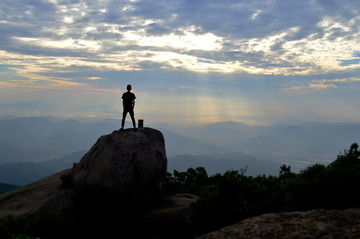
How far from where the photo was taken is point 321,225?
8.09 metres

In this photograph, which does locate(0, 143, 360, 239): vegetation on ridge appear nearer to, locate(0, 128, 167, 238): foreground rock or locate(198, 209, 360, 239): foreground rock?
locate(0, 128, 167, 238): foreground rock

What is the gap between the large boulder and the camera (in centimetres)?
1532

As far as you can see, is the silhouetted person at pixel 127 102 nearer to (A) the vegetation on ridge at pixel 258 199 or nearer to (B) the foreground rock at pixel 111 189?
(B) the foreground rock at pixel 111 189

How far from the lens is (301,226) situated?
8.25 m

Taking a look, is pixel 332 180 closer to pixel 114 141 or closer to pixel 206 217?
pixel 206 217

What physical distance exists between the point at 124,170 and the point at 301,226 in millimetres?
10189

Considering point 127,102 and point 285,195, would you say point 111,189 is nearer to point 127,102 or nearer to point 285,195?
point 127,102

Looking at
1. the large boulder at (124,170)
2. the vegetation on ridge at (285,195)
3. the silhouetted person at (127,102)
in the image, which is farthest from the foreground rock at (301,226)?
the silhouetted person at (127,102)

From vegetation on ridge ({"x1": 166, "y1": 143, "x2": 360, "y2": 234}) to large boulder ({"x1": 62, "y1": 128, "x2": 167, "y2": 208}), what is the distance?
11.0 ft

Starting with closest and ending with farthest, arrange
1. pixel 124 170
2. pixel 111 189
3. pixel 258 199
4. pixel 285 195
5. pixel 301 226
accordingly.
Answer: pixel 301 226 < pixel 285 195 < pixel 258 199 < pixel 111 189 < pixel 124 170

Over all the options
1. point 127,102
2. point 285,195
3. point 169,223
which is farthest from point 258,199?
point 127,102

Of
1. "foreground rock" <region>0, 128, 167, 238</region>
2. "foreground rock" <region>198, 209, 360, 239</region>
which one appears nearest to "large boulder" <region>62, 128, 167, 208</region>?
"foreground rock" <region>0, 128, 167, 238</region>

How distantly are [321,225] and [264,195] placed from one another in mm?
5046

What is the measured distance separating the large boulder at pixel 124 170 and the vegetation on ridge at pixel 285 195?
336 cm
